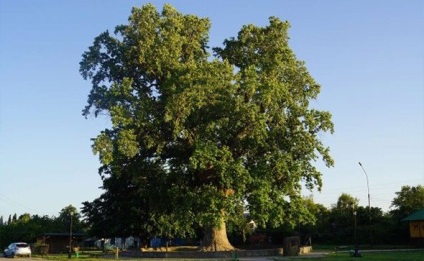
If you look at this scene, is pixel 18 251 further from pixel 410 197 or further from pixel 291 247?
pixel 410 197

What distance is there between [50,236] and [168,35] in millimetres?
39538

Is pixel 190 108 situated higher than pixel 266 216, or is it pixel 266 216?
pixel 190 108

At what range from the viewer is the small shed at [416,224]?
60.1m

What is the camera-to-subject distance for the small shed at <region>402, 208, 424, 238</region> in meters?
60.1

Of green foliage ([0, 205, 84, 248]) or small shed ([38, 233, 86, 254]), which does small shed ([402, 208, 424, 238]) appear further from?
green foliage ([0, 205, 84, 248])

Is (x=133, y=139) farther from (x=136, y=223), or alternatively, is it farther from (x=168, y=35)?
(x=136, y=223)

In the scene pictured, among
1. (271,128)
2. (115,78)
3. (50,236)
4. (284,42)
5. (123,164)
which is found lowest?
(50,236)

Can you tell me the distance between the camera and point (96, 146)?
41031 mm

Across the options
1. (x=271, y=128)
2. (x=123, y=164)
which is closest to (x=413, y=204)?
(x=271, y=128)

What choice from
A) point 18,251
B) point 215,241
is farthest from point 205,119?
point 18,251

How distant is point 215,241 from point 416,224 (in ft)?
90.0

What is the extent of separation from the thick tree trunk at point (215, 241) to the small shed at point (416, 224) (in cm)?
2493

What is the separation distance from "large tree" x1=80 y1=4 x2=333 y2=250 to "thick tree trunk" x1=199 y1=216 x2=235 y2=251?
0.10 meters

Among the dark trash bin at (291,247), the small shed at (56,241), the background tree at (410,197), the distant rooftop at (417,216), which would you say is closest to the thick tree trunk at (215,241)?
the dark trash bin at (291,247)
